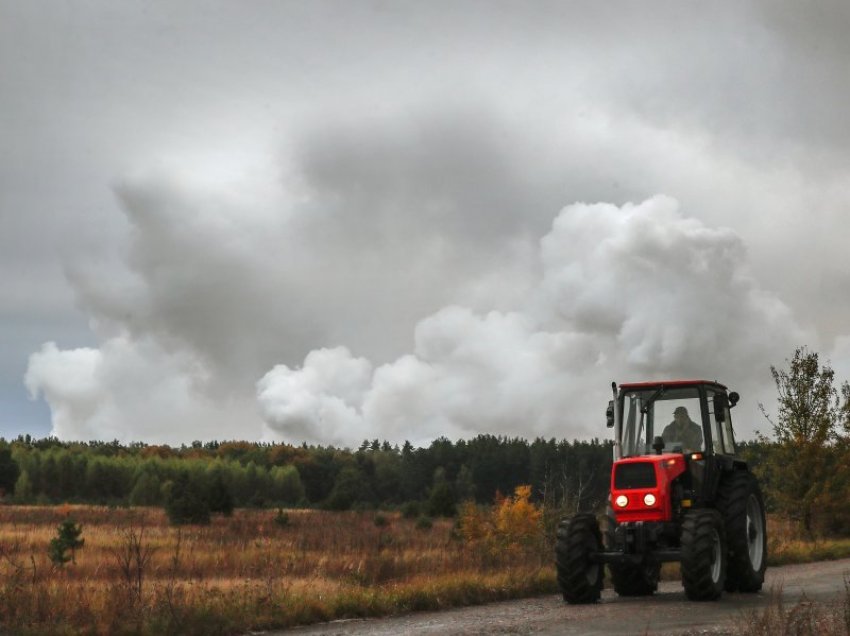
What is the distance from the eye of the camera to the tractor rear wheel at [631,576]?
13414 mm

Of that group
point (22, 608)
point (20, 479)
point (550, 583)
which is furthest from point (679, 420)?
point (20, 479)

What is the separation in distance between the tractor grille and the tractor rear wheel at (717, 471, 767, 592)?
152cm

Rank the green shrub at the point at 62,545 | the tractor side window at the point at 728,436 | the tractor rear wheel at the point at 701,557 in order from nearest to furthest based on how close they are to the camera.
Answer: the tractor rear wheel at the point at 701,557 → the tractor side window at the point at 728,436 → the green shrub at the point at 62,545

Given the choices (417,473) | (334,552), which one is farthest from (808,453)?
(417,473)

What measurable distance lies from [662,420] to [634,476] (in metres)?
1.30

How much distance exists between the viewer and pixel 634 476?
43.4 ft

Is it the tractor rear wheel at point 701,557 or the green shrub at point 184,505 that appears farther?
the green shrub at point 184,505

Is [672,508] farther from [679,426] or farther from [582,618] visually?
[582,618]

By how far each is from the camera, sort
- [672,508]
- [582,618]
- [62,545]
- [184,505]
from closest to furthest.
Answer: [582,618]
[672,508]
[62,545]
[184,505]

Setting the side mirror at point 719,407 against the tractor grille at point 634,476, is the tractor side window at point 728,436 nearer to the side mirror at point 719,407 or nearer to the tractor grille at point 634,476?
the side mirror at point 719,407

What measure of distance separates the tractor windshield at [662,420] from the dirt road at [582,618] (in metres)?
2.24

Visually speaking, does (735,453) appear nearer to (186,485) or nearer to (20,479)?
(186,485)

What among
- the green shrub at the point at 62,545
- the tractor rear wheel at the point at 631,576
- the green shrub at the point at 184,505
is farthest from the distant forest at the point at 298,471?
the tractor rear wheel at the point at 631,576

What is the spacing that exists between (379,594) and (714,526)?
4.74m
